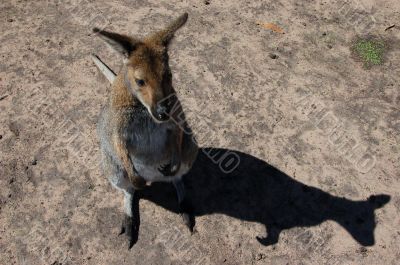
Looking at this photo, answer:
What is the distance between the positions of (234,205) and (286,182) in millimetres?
768

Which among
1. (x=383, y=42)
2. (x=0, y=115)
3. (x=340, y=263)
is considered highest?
(x=383, y=42)

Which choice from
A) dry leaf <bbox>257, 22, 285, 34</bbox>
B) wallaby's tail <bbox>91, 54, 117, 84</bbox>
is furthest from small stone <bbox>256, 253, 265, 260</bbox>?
dry leaf <bbox>257, 22, 285, 34</bbox>

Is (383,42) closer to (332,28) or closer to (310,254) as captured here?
(332,28)

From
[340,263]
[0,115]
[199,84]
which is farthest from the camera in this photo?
[199,84]

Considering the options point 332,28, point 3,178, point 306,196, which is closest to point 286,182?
point 306,196

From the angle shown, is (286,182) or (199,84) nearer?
(286,182)

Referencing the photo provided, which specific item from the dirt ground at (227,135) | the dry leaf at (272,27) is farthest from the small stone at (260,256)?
the dry leaf at (272,27)

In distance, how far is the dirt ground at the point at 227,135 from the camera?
5.43 m

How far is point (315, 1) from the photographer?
26.2 ft

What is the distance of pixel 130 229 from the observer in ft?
17.7

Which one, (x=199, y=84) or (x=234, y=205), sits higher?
(x=199, y=84)

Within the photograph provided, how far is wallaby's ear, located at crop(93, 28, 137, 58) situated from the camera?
391 cm

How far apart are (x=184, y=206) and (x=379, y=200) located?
249 cm

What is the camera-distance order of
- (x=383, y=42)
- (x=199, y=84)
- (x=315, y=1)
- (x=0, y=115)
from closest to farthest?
(x=0, y=115) → (x=199, y=84) → (x=383, y=42) → (x=315, y=1)
